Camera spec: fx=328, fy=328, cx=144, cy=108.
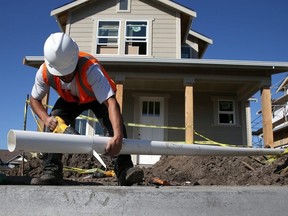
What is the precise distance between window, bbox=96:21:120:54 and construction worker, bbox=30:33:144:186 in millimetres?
10129

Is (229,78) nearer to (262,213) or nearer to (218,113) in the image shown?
(218,113)

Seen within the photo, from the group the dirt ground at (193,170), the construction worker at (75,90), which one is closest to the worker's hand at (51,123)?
the construction worker at (75,90)

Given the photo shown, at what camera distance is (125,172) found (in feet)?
9.55

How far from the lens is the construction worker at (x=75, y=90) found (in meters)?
2.70

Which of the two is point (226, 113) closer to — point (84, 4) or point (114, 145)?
point (84, 4)

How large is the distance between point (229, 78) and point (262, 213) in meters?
9.81

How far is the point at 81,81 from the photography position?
2.89m

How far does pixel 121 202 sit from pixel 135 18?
12413mm

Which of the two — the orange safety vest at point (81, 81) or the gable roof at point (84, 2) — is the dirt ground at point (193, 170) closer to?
the orange safety vest at point (81, 81)

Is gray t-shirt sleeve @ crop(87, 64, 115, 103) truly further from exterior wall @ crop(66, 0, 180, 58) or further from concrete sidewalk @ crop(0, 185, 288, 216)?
exterior wall @ crop(66, 0, 180, 58)

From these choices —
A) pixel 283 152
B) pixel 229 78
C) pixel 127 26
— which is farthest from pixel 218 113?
pixel 283 152

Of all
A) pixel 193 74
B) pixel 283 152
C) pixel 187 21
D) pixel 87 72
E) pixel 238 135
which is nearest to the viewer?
pixel 87 72

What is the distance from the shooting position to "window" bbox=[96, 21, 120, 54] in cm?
1320

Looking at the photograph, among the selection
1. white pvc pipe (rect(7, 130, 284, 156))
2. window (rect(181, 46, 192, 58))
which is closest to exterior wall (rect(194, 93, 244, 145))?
window (rect(181, 46, 192, 58))
